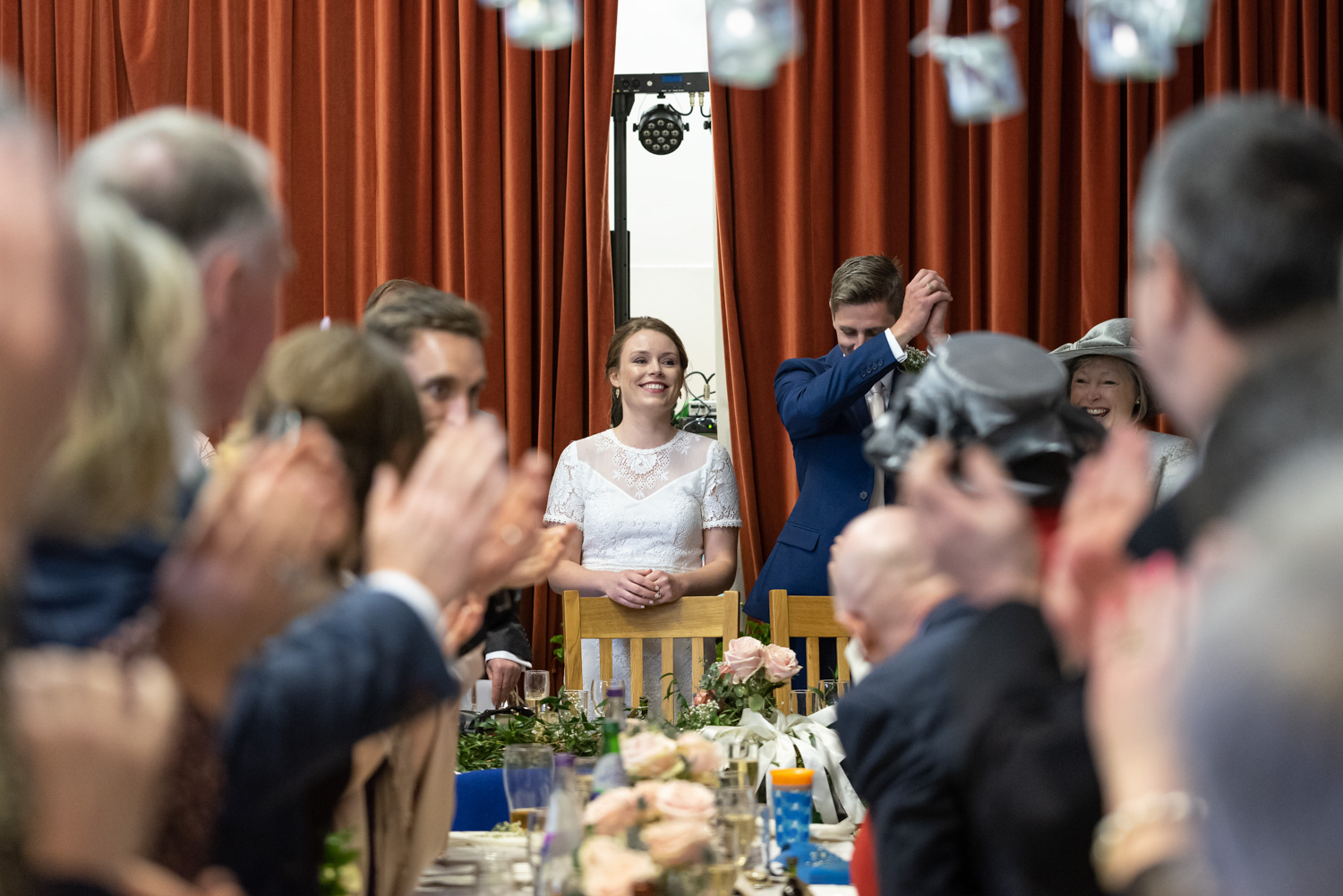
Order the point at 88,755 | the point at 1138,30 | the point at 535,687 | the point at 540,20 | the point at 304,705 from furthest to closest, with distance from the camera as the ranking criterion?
1. the point at 540,20
2. the point at 535,687
3. the point at 1138,30
4. the point at 304,705
5. the point at 88,755

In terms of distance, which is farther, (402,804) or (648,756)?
(648,756)

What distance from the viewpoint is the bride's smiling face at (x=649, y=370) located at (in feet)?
12.1

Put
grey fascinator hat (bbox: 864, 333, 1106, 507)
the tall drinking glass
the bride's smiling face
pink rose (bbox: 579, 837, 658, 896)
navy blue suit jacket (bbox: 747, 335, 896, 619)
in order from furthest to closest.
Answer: the bride's smiling face, navy blue suit jacket (bbox: 747, 335, 896, 619), the tall drinking glass, pink rose (bbox: 579, 837, 658, 896), grey fascinator hat (bbox: 864, 333, 1106, 507)

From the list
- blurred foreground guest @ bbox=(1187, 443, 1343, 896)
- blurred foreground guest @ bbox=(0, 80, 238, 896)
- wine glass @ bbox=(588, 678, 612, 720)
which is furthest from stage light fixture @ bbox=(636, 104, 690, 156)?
blurred foreground guest @ bbox=(1187, 443, 1343, 896)

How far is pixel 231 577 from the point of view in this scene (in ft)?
2.60

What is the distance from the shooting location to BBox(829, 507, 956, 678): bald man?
1.48 metres

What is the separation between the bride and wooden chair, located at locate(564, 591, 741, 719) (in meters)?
0.35

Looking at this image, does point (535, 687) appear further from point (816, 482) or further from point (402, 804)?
point (816, 482)

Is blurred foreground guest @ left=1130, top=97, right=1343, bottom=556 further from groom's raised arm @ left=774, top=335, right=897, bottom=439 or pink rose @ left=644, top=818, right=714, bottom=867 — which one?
groom's raised arm @ left=774, top=335, right=897, bottom=439

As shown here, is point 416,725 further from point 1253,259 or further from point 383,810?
point 1253,259

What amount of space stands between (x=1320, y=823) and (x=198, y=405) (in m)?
0.87

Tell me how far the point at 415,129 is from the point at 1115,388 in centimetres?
283

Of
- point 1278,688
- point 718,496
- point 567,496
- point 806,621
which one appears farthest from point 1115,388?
point 1278,688

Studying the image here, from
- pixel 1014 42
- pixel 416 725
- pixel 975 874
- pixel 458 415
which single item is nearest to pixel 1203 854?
pixel 975 874
